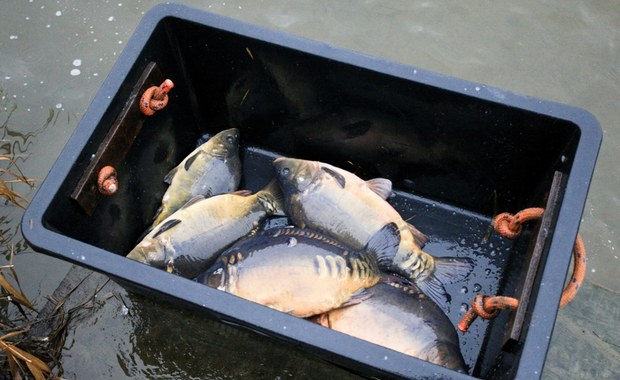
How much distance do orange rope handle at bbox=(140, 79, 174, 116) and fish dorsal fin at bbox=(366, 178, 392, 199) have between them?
2.96 ft

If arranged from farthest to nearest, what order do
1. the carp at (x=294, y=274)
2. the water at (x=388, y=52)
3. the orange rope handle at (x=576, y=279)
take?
the water at (x=388, y=52) < the carp at (x=294, y=274) < the orange rope handle at (x=576, y=279)

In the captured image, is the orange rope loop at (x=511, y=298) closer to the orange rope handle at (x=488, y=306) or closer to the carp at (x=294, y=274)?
the orange rope handle at (x=488, y=306)

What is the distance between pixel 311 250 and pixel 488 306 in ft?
2.08

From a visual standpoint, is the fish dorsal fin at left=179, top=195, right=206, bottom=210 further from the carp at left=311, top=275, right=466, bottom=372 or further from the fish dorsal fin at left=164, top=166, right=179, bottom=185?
the carp at left=311, top=275, right=466, bottom=372

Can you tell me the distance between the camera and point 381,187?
8.51 ft

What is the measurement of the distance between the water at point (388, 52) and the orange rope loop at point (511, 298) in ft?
3.24

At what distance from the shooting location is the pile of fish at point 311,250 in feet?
7.14

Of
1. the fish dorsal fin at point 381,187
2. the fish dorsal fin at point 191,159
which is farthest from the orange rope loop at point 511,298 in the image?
the fish dorsal fin at point 191,159

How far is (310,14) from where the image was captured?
159 inches

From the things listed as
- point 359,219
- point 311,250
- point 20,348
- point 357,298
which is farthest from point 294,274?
point 20,348

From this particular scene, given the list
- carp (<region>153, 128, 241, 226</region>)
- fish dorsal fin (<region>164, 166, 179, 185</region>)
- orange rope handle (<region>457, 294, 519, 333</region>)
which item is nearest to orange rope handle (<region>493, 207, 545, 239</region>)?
orange rope handle (<region>457, 294, 519, 333</region>)

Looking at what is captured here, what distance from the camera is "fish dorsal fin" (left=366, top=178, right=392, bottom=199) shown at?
8.50ft

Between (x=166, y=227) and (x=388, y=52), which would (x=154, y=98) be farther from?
(x=388, y=52)

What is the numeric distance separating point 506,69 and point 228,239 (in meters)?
2.23
